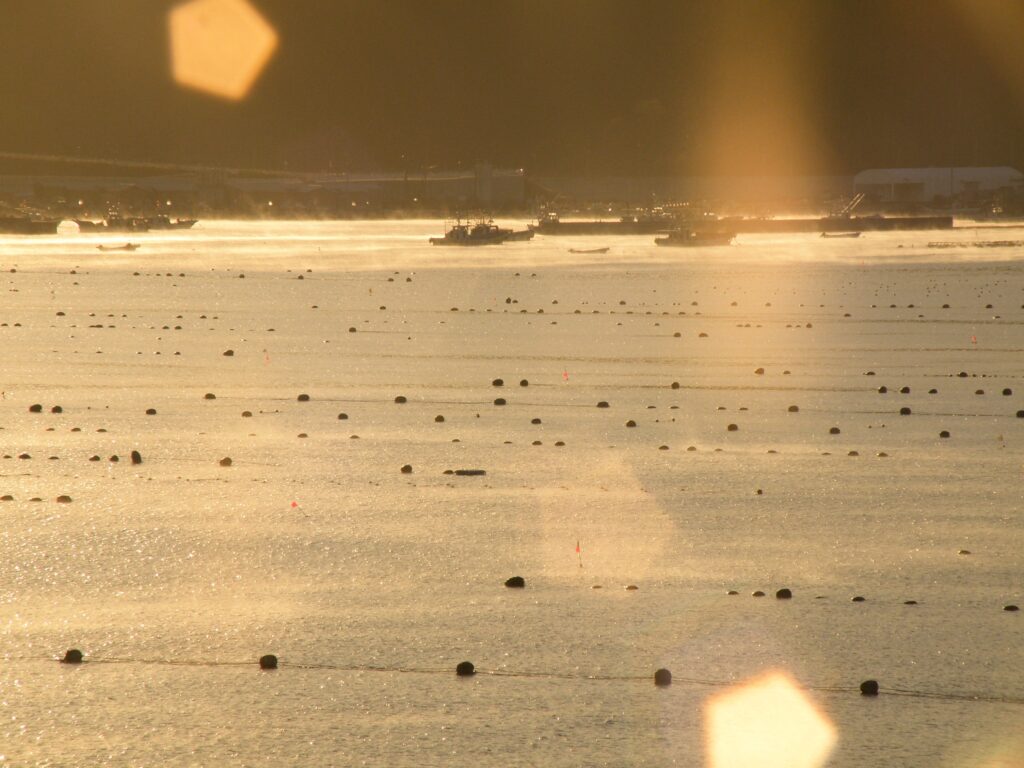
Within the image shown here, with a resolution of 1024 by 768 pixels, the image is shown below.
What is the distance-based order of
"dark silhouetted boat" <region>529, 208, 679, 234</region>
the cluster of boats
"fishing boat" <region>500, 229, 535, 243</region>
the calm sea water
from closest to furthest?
the calm sea water
the cluster of boats
"fishing boat" <region>500, 229, 535, 243</region>
"dark silhouetted boat" <region>529, 208, 679, 234</region>

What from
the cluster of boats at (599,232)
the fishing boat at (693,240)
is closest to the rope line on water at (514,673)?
the cluster of boats at (599,232)

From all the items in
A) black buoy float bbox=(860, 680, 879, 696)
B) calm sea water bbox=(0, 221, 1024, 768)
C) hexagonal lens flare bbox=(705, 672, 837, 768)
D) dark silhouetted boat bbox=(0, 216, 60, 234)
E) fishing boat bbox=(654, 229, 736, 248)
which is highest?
dark silhouetted boat bbox=(0, 216, 60, 234)

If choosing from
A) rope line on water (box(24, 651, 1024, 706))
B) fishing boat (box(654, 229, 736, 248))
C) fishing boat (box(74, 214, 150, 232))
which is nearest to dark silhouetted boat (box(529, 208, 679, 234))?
fishing boat (box(654, 229, 736, 248))

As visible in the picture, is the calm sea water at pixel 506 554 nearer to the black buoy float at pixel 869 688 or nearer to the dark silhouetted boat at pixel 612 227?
the black buoy float at pixel 869 688

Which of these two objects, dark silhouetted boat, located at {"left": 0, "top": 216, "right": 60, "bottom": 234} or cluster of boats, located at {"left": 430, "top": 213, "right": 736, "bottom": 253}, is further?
dark silhouetted boat, located at {"left": 0, "top": 216, "right": 60, "bottom": 234}

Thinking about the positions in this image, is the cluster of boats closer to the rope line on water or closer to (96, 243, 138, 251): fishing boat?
(96, 243, 138, 251): fishing boat

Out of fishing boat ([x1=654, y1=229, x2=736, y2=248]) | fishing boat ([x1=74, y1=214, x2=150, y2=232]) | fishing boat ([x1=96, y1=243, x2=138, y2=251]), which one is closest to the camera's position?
fishing boat ([x1=96, y1=243, x2=138, y2=251])
